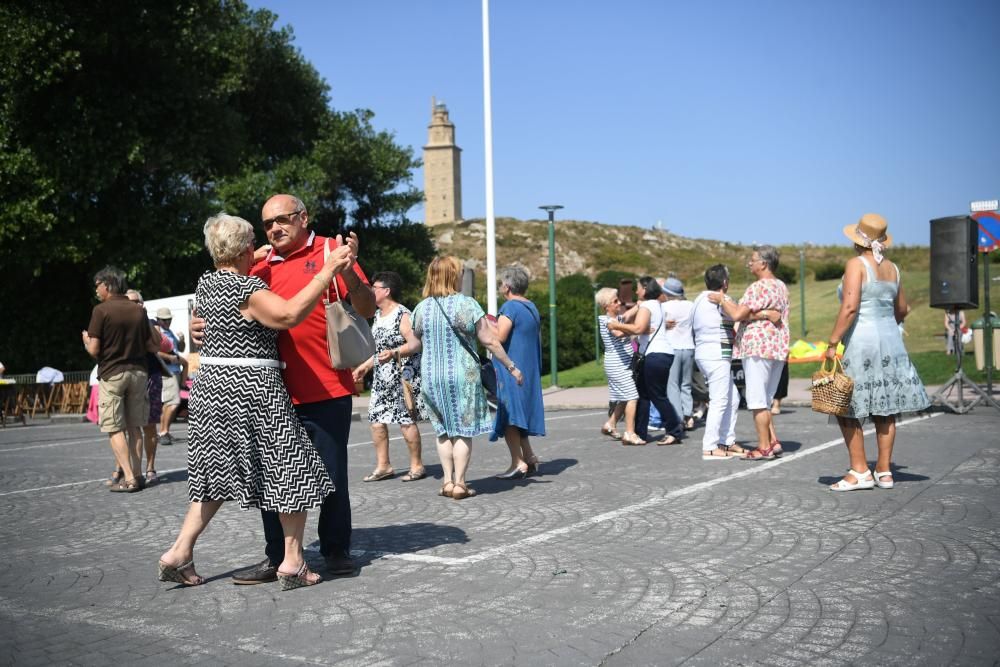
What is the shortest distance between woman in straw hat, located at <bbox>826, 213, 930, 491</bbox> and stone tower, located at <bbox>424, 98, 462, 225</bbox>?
132359mm

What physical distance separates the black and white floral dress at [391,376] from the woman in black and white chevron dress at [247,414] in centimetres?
432

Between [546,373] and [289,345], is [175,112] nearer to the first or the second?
[546,373]

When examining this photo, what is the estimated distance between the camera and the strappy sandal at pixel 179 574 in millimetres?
5285

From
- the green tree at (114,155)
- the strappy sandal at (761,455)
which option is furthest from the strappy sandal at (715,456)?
the green tree at (114,155)

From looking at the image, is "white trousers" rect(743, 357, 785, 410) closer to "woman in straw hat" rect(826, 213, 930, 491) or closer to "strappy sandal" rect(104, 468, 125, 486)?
"woman in straw hat" rect(826, 213, 930, 491)

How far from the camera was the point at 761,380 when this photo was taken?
9680 millimetres

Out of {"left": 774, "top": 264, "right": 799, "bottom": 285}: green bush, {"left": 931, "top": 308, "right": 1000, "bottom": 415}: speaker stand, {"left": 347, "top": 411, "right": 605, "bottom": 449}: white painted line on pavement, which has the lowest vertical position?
{"left": 347, "top": 411, "right": 605, "bottom": 449}: white painted line on pavement

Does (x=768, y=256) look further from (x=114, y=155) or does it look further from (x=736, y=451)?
(x=114, y=155)

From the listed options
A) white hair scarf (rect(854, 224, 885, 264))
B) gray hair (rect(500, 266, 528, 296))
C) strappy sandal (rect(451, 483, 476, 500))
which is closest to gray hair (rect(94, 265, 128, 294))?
gray hair (rect(500, 266, 528, 296))

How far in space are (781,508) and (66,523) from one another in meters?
5.13

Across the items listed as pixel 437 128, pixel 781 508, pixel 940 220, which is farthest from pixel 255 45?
pixel 437 128

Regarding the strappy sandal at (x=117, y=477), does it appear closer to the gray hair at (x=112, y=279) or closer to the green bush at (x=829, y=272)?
the gray hair at (x=112, y=279)

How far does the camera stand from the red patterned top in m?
9.66

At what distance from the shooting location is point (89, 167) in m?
24.0
